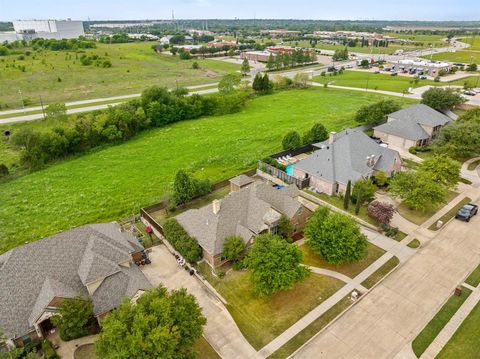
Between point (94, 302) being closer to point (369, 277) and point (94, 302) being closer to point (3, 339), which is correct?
point (3, 339)

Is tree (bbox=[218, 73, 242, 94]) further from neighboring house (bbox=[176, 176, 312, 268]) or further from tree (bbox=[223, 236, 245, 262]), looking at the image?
tree (bbox=[223, 236, 245, 262])

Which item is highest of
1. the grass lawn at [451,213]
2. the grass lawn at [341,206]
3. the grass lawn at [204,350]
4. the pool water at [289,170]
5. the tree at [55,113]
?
the tree at [55,113]

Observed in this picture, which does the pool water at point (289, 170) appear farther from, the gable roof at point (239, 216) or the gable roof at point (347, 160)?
the gable roof at point (239, 216)

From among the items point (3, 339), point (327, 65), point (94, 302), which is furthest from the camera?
point (327, 65)

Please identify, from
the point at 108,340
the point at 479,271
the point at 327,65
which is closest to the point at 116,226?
the point at 108,340

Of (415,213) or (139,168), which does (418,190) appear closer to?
(415,213)

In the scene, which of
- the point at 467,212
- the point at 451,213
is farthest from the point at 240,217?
the point at 467,212

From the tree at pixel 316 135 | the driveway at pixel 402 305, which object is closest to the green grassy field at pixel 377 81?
the tree at pixel 316 135
